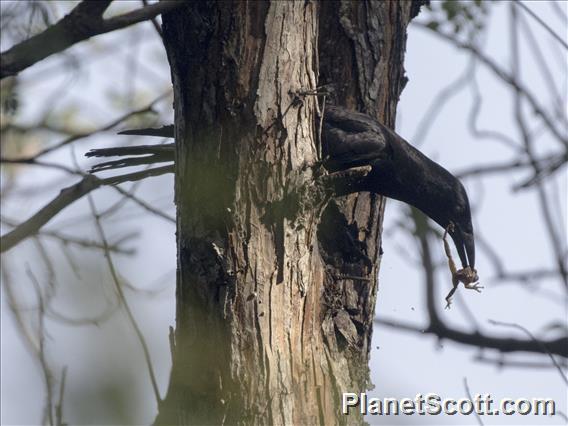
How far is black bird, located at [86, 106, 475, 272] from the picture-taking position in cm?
378

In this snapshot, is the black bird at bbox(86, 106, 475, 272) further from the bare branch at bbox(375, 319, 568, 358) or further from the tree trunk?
the tree trunk

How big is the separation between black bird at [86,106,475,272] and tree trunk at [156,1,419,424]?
799mm

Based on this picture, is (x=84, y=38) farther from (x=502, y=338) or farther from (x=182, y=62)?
(x=502, y=338)

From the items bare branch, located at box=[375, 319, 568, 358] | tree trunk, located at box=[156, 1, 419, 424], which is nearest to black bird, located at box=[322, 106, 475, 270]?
bare branch, located at box=[375, 319, 568, 358]

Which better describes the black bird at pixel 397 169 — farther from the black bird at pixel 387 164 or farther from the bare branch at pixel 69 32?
the bare branch at pixel 69 32

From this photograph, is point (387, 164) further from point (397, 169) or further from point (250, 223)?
point (250, 223)

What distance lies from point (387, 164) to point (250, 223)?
5.41 ft

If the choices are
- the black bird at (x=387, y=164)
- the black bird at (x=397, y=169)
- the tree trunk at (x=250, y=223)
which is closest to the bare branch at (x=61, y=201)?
the black bird at (x=387, y=164)

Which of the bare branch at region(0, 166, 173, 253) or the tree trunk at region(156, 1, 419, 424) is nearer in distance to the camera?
the bare branch at region(0, 166, 173, 253)

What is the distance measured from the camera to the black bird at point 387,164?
12.4ft

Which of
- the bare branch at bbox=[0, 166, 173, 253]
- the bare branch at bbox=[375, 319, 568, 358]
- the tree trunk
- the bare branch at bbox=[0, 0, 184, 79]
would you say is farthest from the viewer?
the bare branch at bbox=[375, 319, 568, 358]

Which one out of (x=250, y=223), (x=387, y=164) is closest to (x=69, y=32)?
(x=250, y=223)

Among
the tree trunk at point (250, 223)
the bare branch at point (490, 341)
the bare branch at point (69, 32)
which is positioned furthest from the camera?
the bare branch at point (490, 341)

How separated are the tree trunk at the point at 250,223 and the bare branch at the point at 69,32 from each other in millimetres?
445
